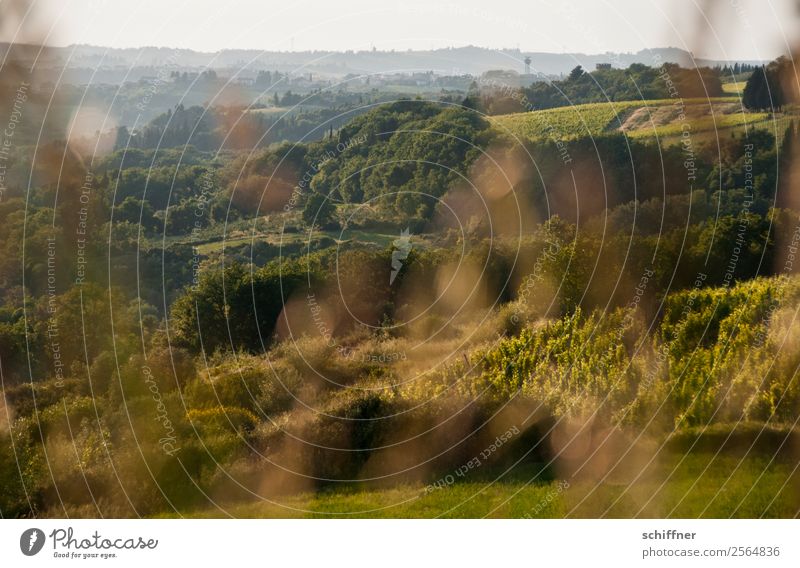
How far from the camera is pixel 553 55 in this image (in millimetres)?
18484

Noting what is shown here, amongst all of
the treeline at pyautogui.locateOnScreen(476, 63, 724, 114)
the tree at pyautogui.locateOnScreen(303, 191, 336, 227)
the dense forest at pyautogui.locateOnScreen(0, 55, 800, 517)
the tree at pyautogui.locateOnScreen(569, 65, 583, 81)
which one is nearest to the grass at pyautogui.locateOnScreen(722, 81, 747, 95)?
the treeline at pyautogui.locateOnScreen(476, 63, 724, 114)

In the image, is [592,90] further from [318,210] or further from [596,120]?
[318,210]

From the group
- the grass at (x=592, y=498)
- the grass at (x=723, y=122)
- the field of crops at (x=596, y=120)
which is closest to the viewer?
the grass at (x=592, y=498)

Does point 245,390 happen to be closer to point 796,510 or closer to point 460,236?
point 460,236

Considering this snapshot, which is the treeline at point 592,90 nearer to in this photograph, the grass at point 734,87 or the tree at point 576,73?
the tree at point 576,73

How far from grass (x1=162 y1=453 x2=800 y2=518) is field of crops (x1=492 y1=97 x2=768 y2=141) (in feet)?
27.7

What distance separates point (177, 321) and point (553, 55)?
9.15m

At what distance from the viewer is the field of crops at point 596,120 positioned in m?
20.0

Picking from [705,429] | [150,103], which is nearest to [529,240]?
[705,429]

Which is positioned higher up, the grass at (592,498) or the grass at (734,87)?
the grass at (734,87)

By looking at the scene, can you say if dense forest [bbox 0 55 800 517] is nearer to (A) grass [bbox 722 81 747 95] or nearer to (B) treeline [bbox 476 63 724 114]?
(B) treeline [bbox 476 63 724 114]

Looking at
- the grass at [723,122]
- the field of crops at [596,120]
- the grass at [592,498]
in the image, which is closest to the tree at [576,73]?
the field of crops at [596,120]

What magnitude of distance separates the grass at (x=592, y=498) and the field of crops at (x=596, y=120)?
843 centimetres

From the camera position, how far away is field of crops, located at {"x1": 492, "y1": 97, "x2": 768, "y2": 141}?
65.5 ft
